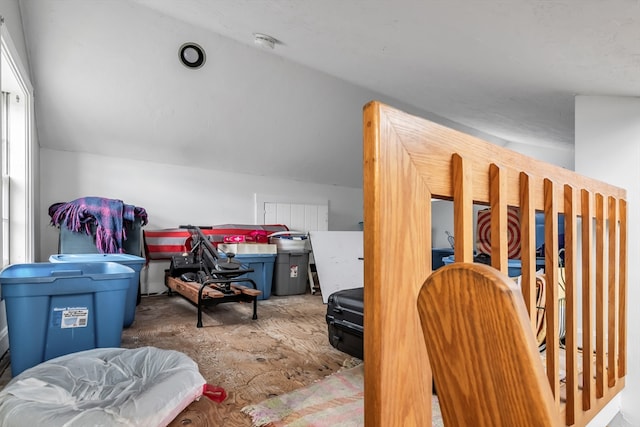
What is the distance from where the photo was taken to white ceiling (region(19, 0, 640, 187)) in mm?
1372

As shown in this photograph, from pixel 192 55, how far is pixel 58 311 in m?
2.46

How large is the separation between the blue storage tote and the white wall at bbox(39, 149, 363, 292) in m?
2.07

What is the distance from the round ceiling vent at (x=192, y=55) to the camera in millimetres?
3189

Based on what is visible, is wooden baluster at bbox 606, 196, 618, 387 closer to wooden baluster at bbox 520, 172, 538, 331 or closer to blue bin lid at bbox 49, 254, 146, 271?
wooden baluster at bbox 520, 172, 538, 331

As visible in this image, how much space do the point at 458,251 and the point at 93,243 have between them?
11.4 ft

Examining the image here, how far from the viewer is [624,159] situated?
1772 millimetres

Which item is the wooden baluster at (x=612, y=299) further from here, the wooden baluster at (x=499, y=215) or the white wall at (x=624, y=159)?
the wooden baluster at (x=499, y=215)

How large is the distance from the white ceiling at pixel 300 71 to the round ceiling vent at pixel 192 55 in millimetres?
62

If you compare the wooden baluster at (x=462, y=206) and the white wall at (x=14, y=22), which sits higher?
the white wall at (x=14, y=22)

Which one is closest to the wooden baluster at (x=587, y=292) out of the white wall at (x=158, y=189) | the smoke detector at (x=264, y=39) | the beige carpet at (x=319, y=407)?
the beige carpet at (x=319, y=407)

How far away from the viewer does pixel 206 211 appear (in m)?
4.48

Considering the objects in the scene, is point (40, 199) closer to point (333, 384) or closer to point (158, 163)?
point (158, 163)

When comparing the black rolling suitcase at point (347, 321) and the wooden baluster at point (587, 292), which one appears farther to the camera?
the black rolling suitcase at point (347, 321)

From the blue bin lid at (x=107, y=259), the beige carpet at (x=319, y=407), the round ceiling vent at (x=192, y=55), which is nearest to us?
the beige carpet at (x=319, y=407)
